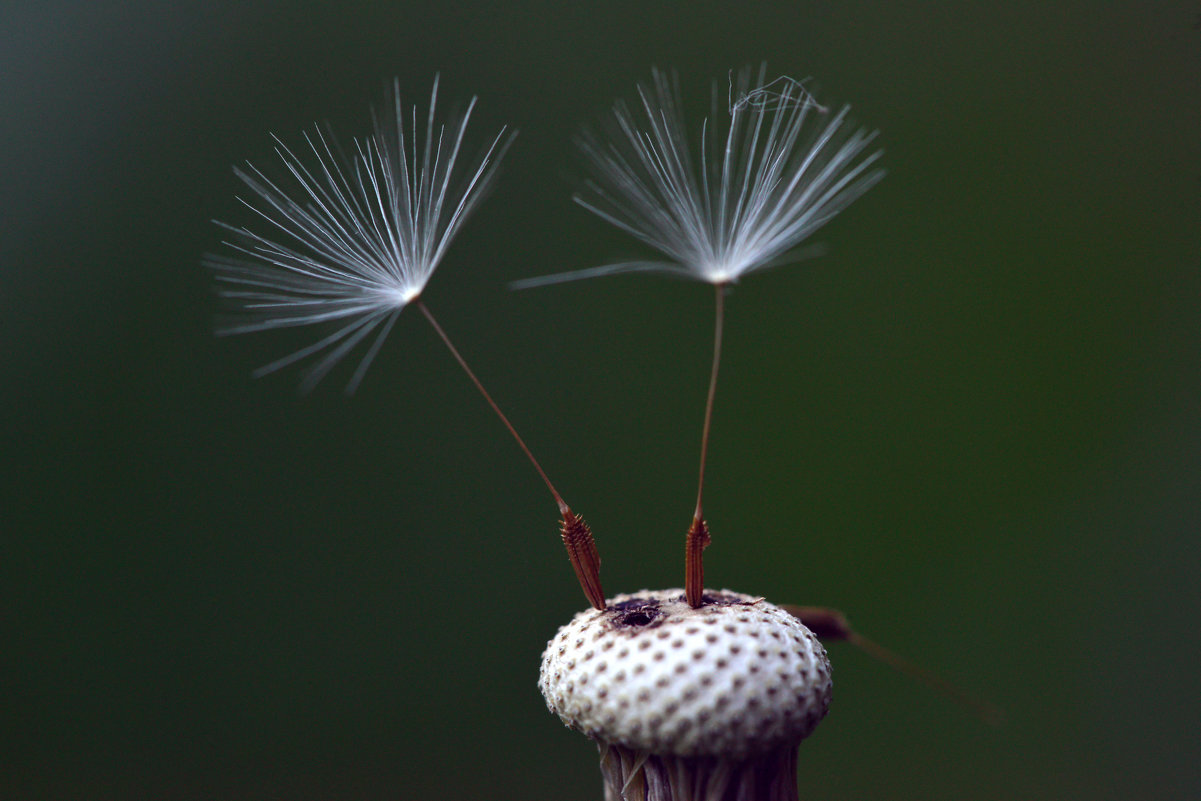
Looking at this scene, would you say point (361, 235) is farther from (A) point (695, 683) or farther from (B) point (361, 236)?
(A) point (695, 683)

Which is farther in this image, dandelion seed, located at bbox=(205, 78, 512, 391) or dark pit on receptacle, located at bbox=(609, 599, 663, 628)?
dandelion seed, located at bbox=(205, 78, 512, 391)

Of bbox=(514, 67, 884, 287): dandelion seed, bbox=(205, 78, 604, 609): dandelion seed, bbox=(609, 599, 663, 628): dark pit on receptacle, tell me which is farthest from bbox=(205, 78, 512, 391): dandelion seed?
bbox=(609, 599, 663, 628): dark pit on receptacle

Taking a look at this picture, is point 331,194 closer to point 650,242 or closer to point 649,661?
point 650,242

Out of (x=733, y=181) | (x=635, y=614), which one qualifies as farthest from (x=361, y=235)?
(x=635, y=614)

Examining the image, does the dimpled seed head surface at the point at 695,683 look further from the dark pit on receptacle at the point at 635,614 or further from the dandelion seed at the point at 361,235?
the dandelion seed at the point at 361,235

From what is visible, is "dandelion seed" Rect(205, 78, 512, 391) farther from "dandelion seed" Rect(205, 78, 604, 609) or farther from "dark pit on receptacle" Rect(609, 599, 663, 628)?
"dark pit on receptacle" Rect(609, 599, 663, 628)

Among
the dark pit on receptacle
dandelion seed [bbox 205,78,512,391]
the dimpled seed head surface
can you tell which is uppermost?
dandelion seed [bbox 205,78,512,391]

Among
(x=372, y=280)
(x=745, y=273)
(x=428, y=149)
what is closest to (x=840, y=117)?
(x=745, y=273)
